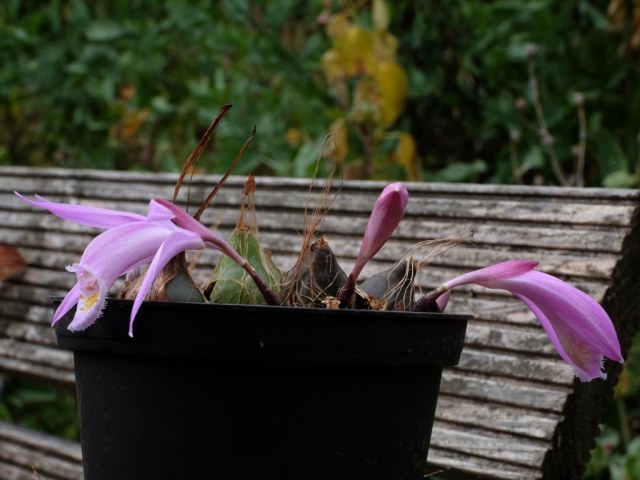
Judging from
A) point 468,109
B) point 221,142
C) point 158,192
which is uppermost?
point 468,109

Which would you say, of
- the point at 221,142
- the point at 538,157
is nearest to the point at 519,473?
the point at 538,157

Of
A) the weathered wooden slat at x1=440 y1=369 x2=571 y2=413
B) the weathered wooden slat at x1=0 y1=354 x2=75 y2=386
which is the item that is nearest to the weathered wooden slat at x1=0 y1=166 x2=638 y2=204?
the weathered wooden slat at x1=440 y1=369 x2=571 y2=413

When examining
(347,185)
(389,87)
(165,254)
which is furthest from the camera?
(389,87)

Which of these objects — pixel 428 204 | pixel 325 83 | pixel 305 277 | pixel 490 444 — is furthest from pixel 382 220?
pixel 325 83

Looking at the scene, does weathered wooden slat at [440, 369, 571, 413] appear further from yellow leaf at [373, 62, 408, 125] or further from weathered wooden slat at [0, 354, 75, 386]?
yellow leaf at [373, 62, 408, 125]

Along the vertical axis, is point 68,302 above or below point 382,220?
below

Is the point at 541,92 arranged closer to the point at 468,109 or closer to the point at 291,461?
the point at 468,109

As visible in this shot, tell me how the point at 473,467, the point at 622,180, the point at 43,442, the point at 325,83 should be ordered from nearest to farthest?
the point at 473,467
the point at 43,442
the point at 622,180
the point at 325,83

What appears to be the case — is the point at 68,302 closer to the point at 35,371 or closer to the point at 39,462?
the point at 35,371
